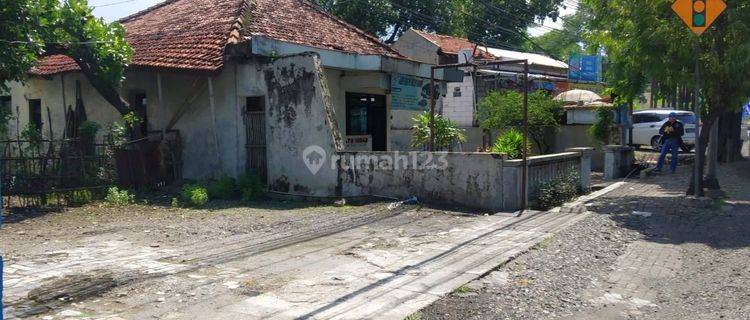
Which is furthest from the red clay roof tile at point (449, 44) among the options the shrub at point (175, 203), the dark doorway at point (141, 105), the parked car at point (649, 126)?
the shrub at point (175, 203)

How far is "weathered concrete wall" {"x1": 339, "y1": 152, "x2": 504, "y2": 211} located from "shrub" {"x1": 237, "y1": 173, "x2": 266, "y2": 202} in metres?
1.98

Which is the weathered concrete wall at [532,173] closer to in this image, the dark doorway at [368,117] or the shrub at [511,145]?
the shrub at [511,145]

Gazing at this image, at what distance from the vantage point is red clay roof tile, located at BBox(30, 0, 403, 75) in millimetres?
13801

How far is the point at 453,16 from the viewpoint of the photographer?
40375 millimetres

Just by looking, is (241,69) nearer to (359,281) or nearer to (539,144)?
(359,281)

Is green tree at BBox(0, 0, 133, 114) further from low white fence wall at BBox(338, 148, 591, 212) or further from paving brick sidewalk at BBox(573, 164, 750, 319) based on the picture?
paving brick sidewalk at BBox(573, 164, 750, 319)

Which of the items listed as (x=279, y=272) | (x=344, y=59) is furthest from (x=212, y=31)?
(x=279, y=272)

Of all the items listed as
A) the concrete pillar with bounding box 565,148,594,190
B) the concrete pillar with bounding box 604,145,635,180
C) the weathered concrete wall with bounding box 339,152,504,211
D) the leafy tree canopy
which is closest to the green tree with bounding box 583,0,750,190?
the leafy tree canopy

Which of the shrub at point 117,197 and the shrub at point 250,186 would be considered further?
the shrub at point 250,186

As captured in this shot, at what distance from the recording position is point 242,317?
5199 mm

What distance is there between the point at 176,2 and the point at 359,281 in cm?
Answer: 1585

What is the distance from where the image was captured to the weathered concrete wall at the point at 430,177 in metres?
10.7

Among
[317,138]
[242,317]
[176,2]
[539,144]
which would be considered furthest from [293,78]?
[539,144]

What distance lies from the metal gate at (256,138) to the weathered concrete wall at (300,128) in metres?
0.39
